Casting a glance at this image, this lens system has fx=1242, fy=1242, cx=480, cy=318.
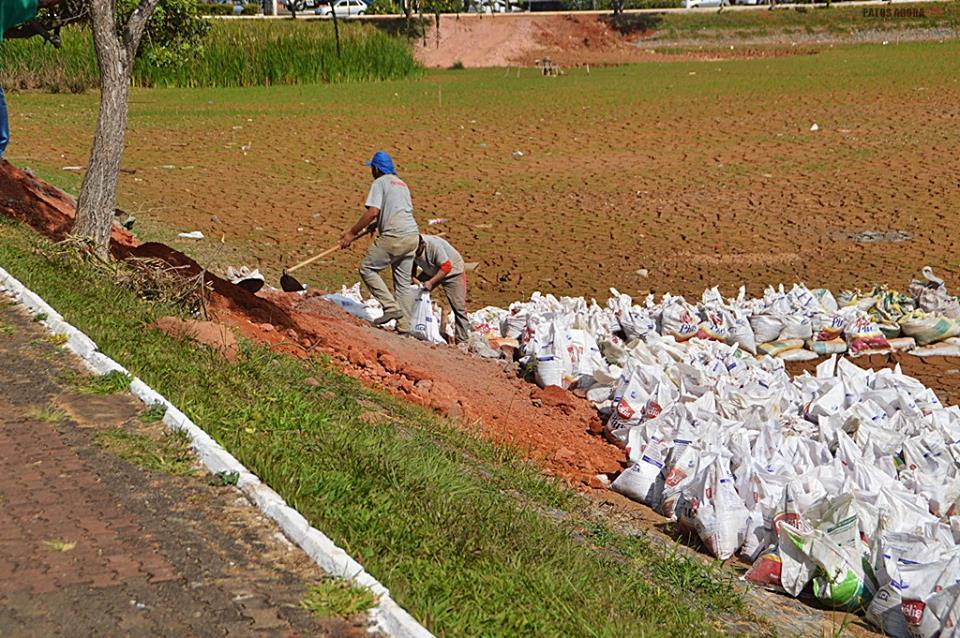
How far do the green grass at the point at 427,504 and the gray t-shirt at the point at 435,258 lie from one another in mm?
2704

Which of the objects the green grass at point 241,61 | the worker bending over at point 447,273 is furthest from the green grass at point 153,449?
the green grass at point 241,61

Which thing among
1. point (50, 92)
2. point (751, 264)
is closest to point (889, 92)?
point (751, 264)

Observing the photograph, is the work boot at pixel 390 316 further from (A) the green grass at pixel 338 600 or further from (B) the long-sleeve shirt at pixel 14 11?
(A) the green grass at pixel 338 600

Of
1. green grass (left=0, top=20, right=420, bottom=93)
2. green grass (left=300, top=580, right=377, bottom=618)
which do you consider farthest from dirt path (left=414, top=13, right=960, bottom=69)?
green grass (left=300, top=580, right=377, bottom=618)

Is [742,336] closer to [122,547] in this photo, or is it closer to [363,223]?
[363,223]

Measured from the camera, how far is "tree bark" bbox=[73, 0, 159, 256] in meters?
8.84

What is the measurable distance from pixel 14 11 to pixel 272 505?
5188 millimetres

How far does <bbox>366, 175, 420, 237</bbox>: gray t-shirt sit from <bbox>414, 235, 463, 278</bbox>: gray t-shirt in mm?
283

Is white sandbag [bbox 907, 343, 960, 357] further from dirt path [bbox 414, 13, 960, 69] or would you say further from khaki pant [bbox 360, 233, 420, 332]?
dirt path [bbox 414, 13, 960, 69]

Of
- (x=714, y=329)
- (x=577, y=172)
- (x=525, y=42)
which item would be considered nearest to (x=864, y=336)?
(x=714, y=329)

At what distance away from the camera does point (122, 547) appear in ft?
14.4

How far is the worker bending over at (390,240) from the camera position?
10211mm

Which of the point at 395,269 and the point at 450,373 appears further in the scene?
the point at 395,269

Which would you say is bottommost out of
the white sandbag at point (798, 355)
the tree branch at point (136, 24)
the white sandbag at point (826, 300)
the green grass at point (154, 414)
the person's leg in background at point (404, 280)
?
the white sandbag at point (798, 355)
